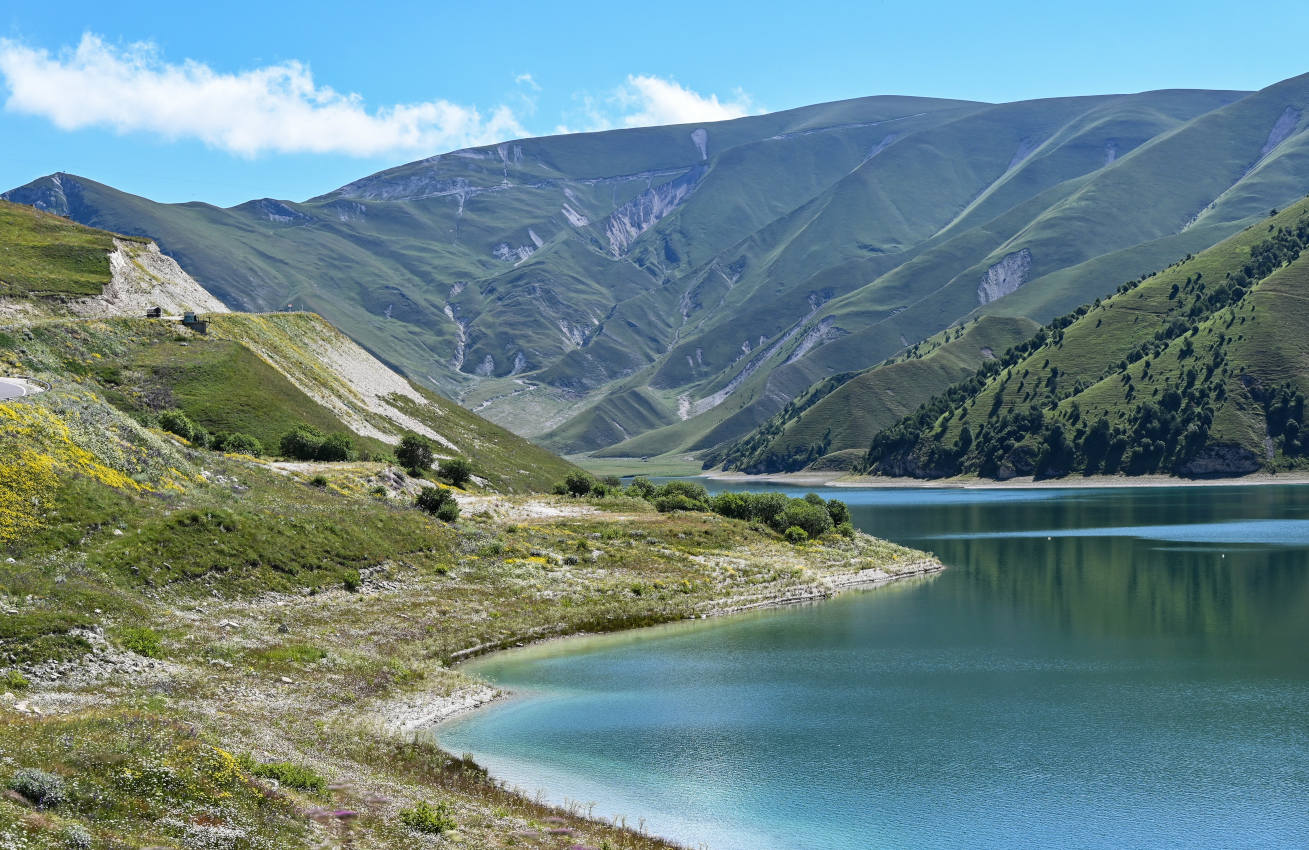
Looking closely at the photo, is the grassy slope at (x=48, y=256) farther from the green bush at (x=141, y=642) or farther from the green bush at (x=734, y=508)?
the green bush at (x=141, y=642)

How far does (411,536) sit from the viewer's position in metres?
73.9

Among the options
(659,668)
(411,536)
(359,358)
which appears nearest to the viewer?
(659,668)

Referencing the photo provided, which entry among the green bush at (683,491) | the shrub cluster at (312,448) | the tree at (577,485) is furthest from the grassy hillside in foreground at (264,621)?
the tree at (577,485)

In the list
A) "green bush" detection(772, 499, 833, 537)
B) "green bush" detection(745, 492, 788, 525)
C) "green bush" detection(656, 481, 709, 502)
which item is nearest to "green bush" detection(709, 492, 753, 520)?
"green bush" detection(745, 492, 788, 525)

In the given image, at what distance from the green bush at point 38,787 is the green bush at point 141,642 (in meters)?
18.4

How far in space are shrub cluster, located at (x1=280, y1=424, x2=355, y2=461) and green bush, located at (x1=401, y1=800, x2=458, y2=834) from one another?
245 feet

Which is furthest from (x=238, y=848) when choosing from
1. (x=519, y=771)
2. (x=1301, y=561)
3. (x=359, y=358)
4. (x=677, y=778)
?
(x=359, y=358)

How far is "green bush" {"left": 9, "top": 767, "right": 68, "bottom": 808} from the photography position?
72.2ft

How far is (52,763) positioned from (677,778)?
2076cm

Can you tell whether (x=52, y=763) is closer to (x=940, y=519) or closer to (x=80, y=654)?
(x=80, y=654)

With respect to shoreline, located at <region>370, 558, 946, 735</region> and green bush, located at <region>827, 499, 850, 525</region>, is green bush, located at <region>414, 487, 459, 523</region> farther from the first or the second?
green bush, located at <region>827, 499, 850, 525</region>

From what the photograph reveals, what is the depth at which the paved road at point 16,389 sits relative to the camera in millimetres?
63219

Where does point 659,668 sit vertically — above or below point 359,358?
below

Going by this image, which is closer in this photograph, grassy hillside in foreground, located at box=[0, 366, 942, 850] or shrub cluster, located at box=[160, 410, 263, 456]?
grassy hillside in foreground, located at box=[0, 366, 942, 850]
